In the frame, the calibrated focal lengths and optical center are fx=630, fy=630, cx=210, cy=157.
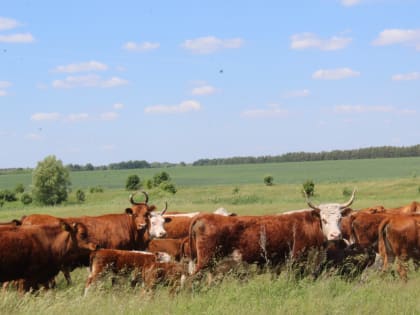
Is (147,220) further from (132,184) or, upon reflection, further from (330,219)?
(132,184)

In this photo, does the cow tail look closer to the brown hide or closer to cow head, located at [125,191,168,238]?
the brown hide

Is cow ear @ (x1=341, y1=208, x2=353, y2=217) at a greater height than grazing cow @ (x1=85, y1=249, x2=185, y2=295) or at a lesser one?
greater

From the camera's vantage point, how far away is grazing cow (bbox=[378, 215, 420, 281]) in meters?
11.3

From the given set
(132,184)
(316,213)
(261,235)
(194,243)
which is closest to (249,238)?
(261,235)

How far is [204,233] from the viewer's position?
33.6 ft

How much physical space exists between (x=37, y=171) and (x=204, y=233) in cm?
5892

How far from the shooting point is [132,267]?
9914 mm

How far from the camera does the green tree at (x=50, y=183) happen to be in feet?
212

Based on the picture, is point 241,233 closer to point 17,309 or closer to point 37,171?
point 17,309

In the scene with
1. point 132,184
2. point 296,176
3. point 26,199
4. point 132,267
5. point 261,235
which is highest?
point 261,235

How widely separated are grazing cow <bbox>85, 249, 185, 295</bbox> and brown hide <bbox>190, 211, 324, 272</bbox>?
21.7 inches

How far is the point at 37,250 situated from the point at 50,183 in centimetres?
5764

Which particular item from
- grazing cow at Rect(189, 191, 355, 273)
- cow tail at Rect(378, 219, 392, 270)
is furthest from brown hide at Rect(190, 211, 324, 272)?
cow tail at Rect(378, 219, 392, 270)

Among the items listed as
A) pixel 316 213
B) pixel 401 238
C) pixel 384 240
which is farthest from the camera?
pixel 384 240
